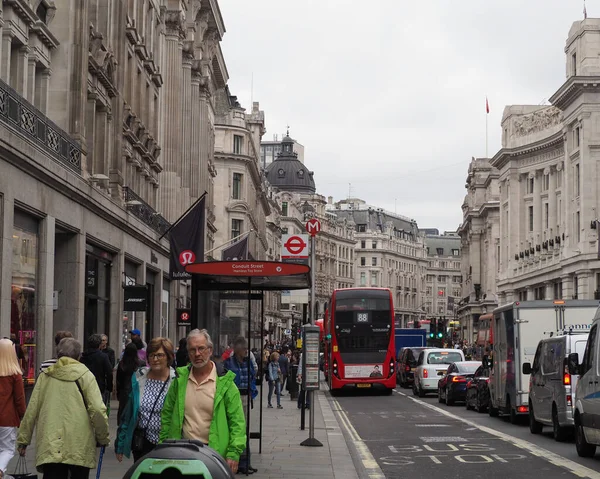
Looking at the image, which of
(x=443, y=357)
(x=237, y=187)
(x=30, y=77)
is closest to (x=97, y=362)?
(x=30, y=77)

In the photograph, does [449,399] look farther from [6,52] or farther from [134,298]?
[6,52]

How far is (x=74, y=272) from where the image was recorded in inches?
1016

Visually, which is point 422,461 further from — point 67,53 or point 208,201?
point 208,201

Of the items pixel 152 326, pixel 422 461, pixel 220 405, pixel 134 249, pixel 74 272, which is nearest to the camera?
pixel 220 405

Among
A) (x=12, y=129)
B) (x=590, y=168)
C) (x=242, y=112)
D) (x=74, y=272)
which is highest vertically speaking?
(x=242, y=112)

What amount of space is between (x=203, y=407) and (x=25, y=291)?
560 inches

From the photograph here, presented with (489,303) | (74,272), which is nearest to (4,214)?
(74,272)

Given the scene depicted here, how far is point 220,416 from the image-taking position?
27.4ft

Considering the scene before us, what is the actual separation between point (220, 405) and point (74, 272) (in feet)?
58.9

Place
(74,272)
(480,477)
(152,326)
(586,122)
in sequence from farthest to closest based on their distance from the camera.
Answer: (586,122) → (152,326) → (74,272) → (480,477)

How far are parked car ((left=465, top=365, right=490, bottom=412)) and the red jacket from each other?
2087 cm

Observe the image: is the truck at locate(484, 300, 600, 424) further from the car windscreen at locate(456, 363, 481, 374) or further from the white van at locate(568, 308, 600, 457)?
the car windscreen at locate(456, 363, 481, 374)

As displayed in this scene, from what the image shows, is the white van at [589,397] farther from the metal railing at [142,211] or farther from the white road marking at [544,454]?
the metal railing at [142,211]

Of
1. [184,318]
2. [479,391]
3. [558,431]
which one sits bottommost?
[558,431]
